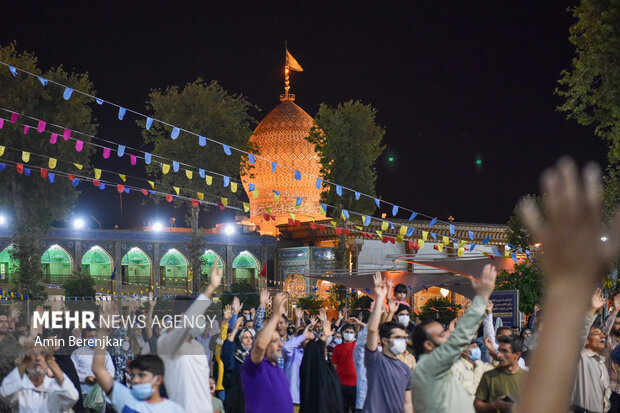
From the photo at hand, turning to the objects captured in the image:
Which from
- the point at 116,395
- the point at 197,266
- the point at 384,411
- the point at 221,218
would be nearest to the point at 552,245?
the point at 116,395

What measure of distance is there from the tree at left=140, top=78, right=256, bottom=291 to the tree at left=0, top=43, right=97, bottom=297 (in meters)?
3.87

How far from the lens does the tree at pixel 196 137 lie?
2966cm

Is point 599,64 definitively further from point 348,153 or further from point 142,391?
point 348,153

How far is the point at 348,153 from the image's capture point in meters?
30.6

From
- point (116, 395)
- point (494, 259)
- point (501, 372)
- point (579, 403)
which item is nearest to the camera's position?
point (116, 395)

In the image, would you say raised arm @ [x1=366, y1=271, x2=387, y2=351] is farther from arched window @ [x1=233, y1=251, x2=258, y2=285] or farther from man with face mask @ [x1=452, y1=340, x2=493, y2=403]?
arched window @ [x1=233, y1=251, x2=258, y2=285]

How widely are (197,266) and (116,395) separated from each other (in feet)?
79.9

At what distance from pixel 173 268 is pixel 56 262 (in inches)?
206

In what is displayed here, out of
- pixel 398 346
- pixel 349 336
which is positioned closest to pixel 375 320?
pixel 398 346

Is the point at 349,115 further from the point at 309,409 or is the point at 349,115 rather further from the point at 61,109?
the point at 309,409

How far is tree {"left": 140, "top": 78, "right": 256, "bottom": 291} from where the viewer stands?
2966 centimetres

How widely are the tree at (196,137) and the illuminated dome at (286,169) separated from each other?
7033mm

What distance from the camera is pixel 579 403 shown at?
7.58 metres

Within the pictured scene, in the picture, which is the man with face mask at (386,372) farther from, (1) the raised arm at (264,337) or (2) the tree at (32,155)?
(2) the tree at (32,155)
